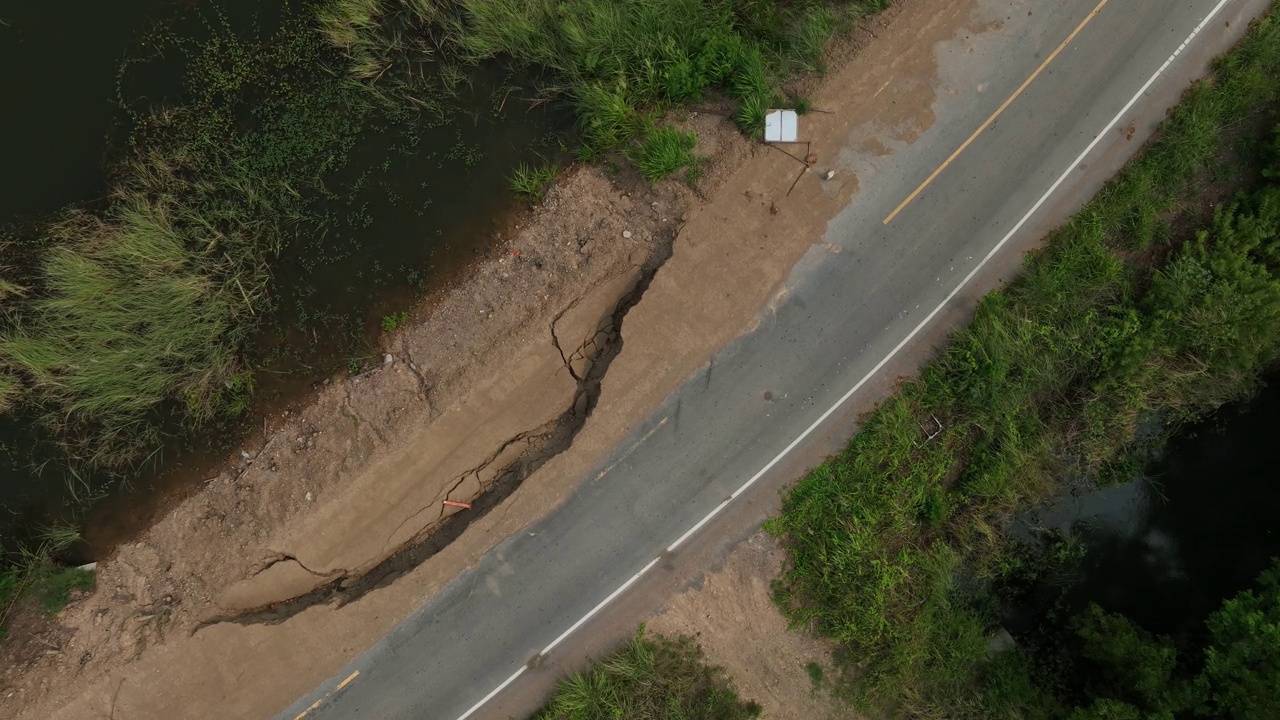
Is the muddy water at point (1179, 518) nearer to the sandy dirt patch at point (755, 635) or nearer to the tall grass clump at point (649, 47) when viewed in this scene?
the sandy dirt patch at point (755, 635)

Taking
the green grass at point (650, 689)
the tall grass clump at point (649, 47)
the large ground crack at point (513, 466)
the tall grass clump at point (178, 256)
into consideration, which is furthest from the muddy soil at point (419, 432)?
the green grass at point (650, 689)

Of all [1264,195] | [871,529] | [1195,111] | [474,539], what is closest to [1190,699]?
[871,529]

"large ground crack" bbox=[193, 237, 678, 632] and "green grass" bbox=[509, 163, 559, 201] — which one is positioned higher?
"green grass" bbox=[509, 163, 559, 201]

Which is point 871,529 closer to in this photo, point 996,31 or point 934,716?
point 934,716

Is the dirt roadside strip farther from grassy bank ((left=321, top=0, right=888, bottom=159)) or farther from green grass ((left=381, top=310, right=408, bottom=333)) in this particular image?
grassy bank ((left=321, top=0, right=888, bottom=159))

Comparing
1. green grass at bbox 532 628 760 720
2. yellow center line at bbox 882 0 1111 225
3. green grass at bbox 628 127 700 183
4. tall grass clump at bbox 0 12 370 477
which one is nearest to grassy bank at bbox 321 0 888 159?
green grass at bbox 628 127 700 183

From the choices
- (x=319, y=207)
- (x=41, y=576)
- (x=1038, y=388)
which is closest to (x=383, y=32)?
(x=319, y=207)

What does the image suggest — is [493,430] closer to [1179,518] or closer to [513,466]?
[513,466]
